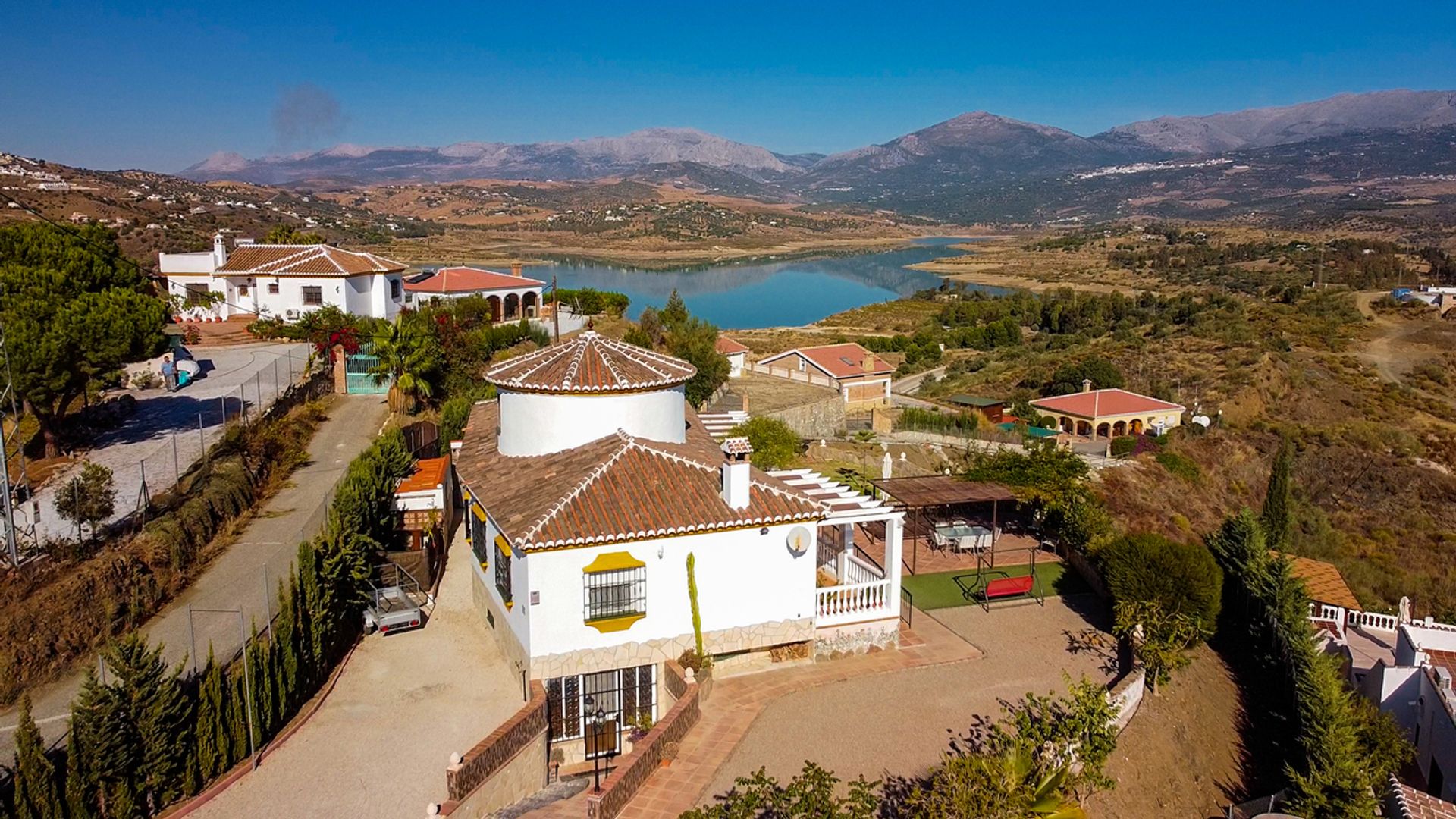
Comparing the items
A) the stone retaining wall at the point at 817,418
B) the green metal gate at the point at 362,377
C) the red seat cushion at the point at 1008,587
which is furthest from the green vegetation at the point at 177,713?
the stone retaining wall at the point at 817,418

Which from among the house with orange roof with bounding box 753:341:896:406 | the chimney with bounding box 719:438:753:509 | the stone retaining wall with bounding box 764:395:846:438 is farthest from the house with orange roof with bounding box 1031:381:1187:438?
the chimney with bounding box 719:438:753:509

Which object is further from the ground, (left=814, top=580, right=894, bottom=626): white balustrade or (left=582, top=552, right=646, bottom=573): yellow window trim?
(left=582, top=552, right=646, bottom=573): yellow window trim

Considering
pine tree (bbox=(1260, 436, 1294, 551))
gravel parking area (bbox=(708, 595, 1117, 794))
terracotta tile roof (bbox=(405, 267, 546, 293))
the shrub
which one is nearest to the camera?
gravel parking area (bbox=(708, 595, 1117, 794))

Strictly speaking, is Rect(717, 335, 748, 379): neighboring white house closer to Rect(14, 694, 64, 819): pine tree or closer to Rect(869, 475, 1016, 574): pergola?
Rect(869, 475, 1016, 574): pergola

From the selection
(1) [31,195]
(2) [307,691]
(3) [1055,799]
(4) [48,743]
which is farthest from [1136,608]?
(1) [31,195]

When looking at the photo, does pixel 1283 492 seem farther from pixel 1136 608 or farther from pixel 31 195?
pixel 31 195

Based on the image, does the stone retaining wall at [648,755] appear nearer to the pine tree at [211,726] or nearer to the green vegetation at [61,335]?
the pine tree at [211,726]

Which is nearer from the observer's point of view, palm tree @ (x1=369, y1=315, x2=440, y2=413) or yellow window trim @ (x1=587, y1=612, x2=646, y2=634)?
yellow window trim @ (x1=587, y1=612, x2=646, y2=634)
